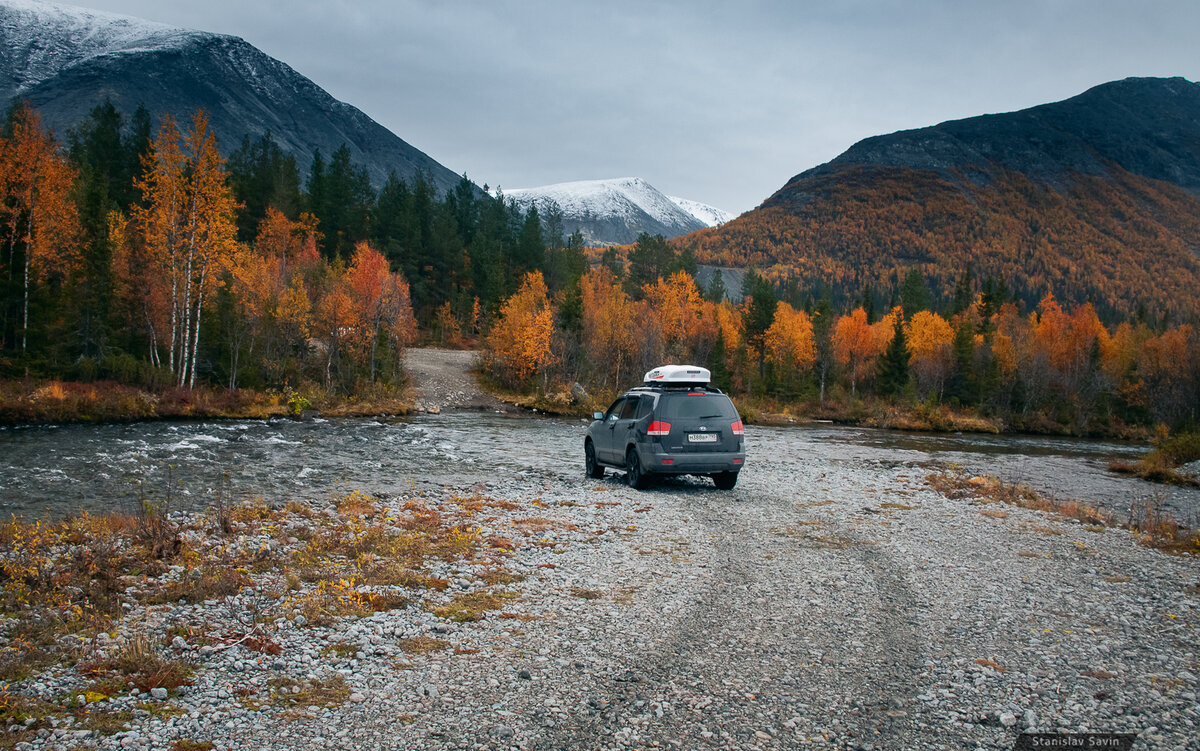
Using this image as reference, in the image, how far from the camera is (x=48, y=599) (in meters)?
6.84

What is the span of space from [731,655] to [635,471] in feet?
32.8

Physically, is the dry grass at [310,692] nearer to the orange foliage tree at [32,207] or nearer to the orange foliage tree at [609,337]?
the orange foliage tree at [32,207]

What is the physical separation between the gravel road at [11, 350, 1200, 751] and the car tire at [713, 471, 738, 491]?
4927 millimetres

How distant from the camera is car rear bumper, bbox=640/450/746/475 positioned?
49.6 ft

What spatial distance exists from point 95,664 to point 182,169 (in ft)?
116

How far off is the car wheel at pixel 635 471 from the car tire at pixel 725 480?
1.89m

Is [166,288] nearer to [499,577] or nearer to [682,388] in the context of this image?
[682,388]

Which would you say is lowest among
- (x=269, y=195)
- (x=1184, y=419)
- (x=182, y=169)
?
(x=1184, y=419)

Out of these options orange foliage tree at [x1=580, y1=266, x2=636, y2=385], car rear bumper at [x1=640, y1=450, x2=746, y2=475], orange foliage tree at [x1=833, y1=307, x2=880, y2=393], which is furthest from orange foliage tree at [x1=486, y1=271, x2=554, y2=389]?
orange foliage tree at [x1=833, y1=307, x2=880, y2=393]

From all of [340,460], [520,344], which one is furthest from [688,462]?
[520,344]

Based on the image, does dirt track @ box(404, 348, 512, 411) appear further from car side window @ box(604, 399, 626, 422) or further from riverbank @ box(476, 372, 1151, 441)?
car side window @ box(604, 399, 626, 422)

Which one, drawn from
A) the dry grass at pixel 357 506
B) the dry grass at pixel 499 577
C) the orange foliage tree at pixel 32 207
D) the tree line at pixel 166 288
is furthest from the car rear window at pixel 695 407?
the orange foliage tree at pixel 32 207

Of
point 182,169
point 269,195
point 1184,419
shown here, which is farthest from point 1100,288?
point 182,169

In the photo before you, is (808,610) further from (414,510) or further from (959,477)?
(959,477)
